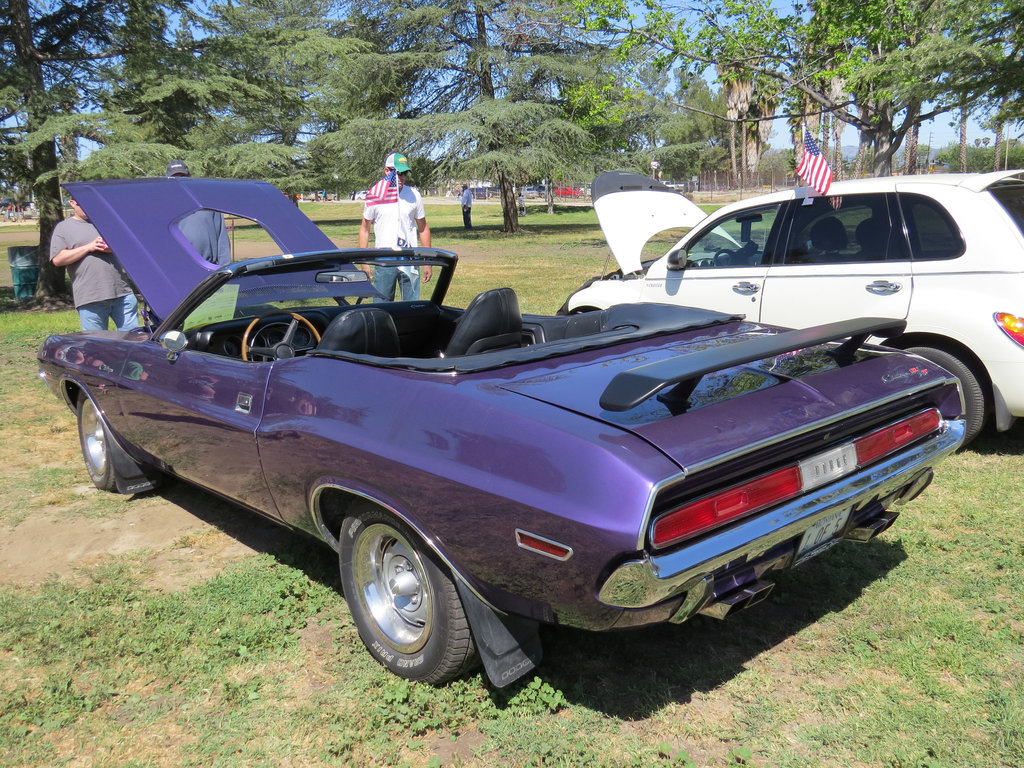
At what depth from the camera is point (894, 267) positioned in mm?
5242

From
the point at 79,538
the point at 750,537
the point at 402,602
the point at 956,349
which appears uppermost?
the point at 750,537

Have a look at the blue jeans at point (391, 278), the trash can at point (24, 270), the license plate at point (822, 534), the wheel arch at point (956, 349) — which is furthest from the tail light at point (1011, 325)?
the trash can at point (24, 270)

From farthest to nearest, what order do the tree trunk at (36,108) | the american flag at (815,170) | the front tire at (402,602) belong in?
the tree trunk at (36,108) → the american flag at (815,170) → the front tire at (402,602)

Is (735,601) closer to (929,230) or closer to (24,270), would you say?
(929,230)

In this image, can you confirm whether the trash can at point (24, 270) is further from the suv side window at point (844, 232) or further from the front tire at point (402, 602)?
the front tire at point (402, 602)

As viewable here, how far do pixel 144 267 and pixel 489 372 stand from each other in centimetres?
308

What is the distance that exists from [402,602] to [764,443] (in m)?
1.45

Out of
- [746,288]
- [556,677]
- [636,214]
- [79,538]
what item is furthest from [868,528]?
[636,214]

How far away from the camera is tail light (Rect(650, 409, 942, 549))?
2.33m

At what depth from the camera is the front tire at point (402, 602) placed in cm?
277

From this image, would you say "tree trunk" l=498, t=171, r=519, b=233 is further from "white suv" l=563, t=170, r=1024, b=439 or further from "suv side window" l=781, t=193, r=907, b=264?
"suv side window" l=781, t=193, r=907, b=264

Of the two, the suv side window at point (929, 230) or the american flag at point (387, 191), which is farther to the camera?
the american flag at point (387, 191)

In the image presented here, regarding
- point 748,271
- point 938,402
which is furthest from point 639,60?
point 938,402

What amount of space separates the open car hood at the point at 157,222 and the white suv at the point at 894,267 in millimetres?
3183
